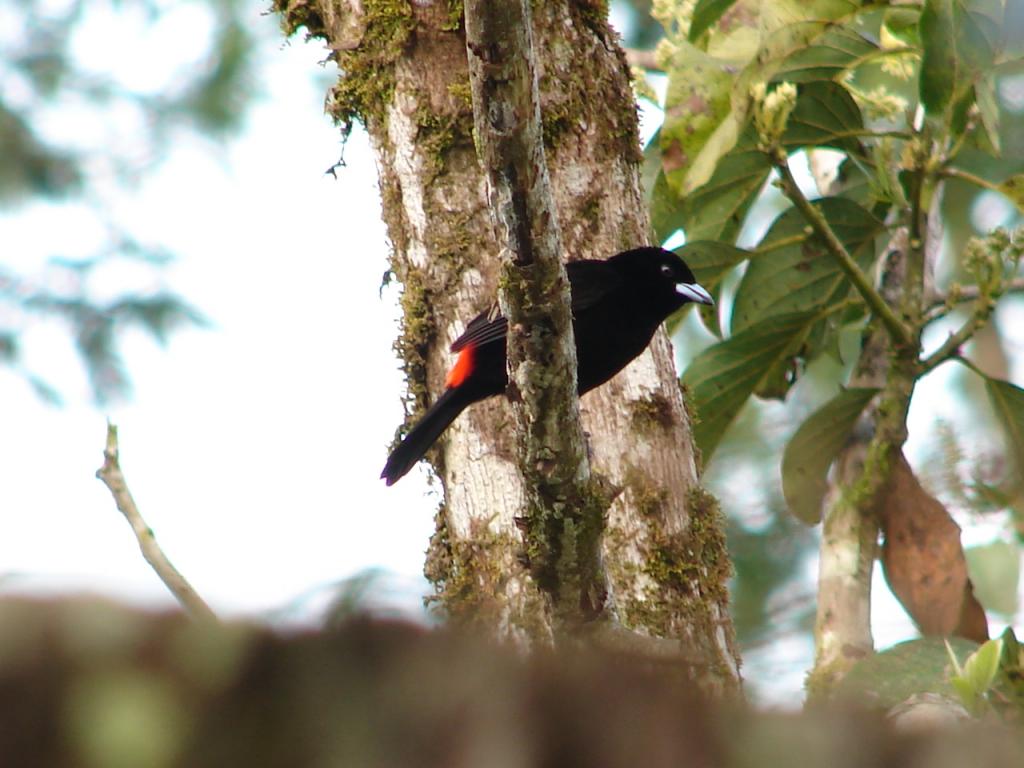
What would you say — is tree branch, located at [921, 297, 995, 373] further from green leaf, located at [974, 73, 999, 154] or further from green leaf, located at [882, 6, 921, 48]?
green leaf, located at [882, 6, 921, 48]

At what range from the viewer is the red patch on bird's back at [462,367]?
345 cm

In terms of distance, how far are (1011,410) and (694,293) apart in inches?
48.5

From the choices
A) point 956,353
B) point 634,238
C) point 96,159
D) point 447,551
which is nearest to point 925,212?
point 956,353

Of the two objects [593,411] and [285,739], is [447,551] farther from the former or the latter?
[285,739]

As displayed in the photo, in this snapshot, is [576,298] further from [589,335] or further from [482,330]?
[482,330]

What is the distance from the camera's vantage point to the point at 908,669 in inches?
131

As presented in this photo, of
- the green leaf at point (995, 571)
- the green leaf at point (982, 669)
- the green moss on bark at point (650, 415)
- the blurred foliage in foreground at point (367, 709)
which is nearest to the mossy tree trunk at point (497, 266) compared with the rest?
the green moss on bark at point (650, 415)

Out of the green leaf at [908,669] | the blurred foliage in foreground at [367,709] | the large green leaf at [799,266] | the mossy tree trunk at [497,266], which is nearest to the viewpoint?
the blurred foliage in foreground at [367,709]

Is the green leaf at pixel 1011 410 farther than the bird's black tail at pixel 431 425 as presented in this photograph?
Yes

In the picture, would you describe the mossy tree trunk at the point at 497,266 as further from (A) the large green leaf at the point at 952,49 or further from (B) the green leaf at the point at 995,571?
(B) the green leaf at the point at 995,571

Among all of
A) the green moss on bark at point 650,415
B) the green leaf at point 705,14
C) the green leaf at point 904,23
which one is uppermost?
the green leaf at point 904,23

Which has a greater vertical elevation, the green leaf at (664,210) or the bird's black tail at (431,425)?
the green leaf at (664,210)

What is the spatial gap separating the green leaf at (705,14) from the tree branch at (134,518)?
2.78 metres

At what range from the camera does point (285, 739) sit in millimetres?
1026
